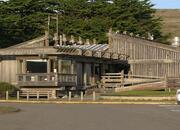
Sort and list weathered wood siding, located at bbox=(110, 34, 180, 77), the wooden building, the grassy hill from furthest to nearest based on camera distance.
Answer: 1. the grassy hill
2. weathered wood siding, located at bbox=(110, 34, 180, 77)
3. the wooden building

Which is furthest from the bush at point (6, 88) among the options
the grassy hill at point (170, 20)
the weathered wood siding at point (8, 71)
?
the grassy hill at point (170, 20)

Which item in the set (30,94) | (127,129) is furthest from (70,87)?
(127,129)

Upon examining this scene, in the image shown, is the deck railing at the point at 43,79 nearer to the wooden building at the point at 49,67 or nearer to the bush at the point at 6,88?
the wooden building at the point at 49,67

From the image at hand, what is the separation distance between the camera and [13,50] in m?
53.8

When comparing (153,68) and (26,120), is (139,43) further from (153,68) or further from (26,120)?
(26,120)

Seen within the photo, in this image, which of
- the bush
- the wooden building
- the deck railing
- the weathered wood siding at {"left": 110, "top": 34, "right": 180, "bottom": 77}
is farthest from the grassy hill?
the bush

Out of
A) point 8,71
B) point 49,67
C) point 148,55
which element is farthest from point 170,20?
point 49,67

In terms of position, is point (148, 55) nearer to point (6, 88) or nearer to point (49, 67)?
point (49, 67)

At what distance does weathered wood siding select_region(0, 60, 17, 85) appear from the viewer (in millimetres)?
55469

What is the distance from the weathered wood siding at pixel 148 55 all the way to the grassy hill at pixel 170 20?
64133mm

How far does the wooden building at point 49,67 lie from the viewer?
168 ft

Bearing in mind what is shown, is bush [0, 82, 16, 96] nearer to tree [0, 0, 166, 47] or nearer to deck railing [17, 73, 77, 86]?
deck railing [17, 73, 77, 86]

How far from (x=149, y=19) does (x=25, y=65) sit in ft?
133

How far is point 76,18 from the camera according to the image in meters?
84.7
